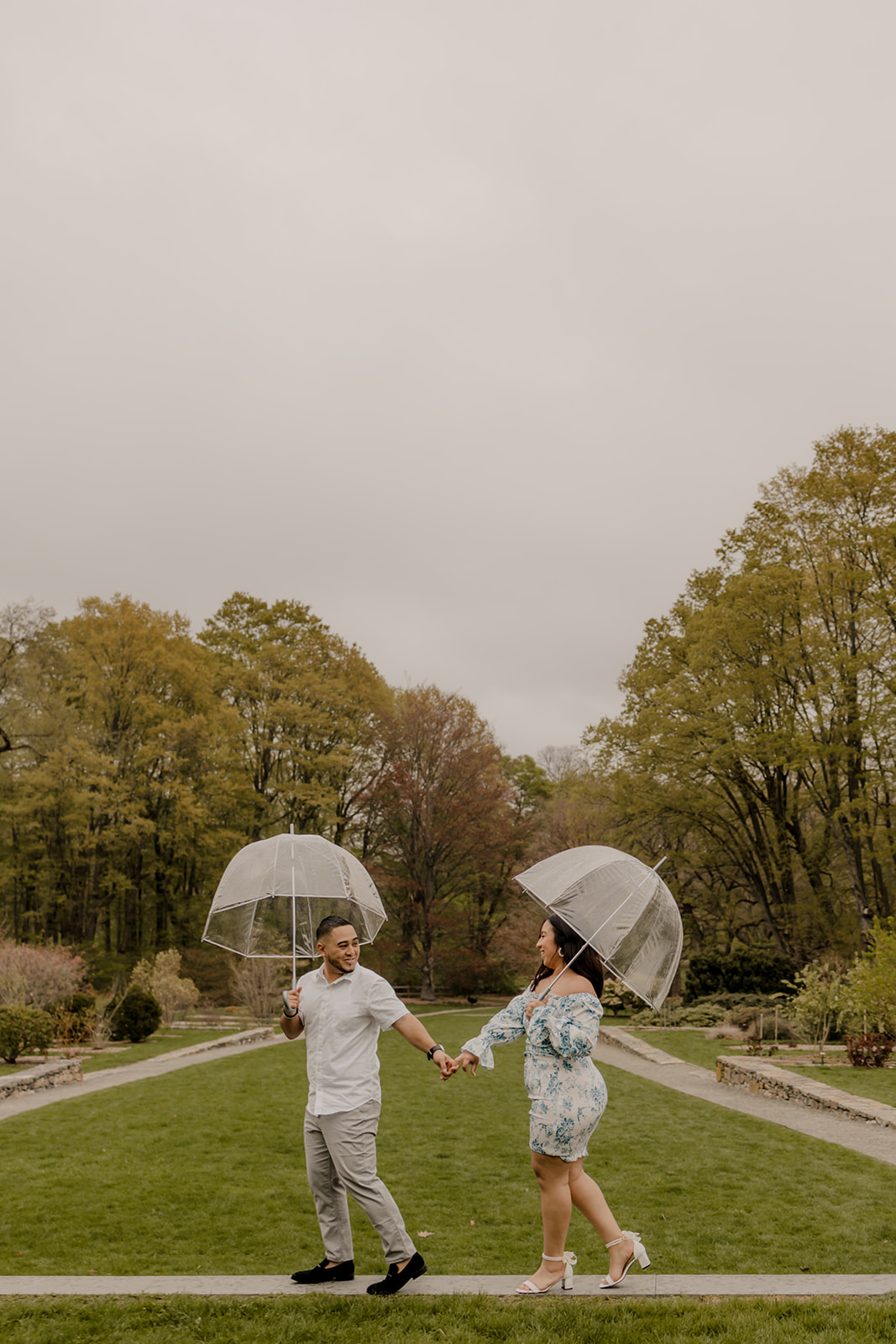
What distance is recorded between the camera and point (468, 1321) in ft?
12.4

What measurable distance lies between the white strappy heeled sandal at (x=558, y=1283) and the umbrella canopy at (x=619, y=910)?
3.77 feet

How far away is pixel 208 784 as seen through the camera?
101 ft

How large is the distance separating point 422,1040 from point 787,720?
70.3 ft

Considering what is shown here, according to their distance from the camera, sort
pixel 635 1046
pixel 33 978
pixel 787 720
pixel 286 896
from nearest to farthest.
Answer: pixel 286 896, pixel 635 1046, pixel 33 978, pixel 787 720

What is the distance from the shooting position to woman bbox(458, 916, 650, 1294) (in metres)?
4.04

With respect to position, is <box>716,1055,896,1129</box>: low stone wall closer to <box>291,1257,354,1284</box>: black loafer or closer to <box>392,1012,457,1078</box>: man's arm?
<box>291,1257,354,1284</box>: black loafer

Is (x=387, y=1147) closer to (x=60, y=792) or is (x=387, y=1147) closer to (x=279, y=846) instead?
(x=279, y=846)

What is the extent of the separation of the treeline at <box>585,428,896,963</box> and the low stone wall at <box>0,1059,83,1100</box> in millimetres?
15805

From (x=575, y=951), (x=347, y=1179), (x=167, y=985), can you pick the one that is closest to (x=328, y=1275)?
(x=347, y=1179)

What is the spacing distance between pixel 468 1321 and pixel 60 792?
2797 cm

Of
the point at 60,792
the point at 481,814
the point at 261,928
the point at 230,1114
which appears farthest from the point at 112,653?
the point at 261,928

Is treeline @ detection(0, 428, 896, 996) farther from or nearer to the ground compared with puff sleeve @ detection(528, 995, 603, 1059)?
farther from the ground

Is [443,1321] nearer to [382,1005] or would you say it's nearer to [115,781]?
[382,1005]

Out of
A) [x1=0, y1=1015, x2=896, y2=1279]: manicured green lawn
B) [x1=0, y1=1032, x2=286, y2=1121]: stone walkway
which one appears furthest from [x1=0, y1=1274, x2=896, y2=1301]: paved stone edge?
[x1=0, y1=1032, x2=286, y2=1121]: stone walkway
